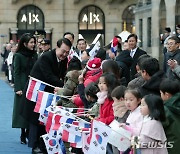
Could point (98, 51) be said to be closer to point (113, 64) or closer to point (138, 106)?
point (113, 64)

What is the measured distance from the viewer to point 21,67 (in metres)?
13.3

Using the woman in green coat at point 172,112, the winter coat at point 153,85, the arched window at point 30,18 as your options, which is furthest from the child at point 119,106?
the arched window at point 30,18

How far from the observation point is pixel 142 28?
96.9 feet

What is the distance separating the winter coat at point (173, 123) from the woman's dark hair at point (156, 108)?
135 mm

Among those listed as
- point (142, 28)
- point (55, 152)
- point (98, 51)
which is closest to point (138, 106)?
point (55, 152)

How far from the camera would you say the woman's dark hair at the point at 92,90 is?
9.84 metres

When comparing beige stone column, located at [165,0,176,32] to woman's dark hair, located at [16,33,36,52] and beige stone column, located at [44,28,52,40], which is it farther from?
beige stone column, located at [44,28,52,40]

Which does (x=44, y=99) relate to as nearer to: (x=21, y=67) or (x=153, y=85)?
(x=21, y=67)

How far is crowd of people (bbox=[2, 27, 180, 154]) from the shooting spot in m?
7.64

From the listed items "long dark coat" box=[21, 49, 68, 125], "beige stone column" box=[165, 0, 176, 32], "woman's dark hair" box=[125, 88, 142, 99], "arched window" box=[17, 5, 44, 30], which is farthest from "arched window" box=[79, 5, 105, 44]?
"woman's dark hair" box=[125, 88, 142, 99]

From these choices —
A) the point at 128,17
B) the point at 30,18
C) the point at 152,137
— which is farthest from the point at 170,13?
the point at 30,18

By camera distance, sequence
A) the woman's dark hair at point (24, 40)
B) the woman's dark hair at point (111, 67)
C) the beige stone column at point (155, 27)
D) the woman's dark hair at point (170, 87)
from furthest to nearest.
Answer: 1. the beige stone column at point (155, 27)
2. the woman's dark hair at point (24, 40)
3. the woman's dark hair at point (111, 67)
4. the woman's dark hair at point (170, 87)

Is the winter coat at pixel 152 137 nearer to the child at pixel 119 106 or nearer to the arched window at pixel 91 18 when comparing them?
the child at pixel 119 106

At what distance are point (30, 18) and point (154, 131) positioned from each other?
131 ft
